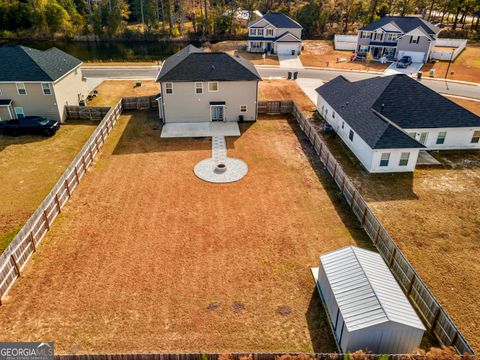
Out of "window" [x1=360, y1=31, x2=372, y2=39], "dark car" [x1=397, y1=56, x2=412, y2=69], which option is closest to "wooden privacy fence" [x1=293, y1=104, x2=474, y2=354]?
"dark car" [x1=397, y1=56, x2=412, y2=69]

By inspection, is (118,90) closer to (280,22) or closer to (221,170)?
(221,170)

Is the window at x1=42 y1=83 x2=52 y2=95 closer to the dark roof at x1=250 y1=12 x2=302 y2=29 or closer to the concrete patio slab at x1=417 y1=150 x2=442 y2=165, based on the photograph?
the concrete patio slab at x1=417 y1=150 x2=442 y2=165

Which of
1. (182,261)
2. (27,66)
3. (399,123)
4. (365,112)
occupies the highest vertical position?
(27,66)

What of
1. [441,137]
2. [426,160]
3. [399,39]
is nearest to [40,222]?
[426,160]

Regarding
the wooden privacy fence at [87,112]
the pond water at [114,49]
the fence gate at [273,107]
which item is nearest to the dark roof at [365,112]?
the fence gate at [273,107]

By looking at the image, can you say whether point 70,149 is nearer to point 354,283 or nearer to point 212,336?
point 212,336

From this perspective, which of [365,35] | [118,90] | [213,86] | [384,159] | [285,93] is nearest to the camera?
[384,159]
